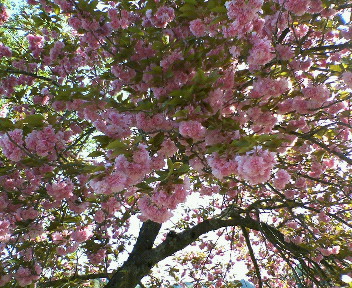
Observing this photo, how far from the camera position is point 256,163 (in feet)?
5.99

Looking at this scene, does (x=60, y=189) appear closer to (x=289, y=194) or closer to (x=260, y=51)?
(x=260, y=51)

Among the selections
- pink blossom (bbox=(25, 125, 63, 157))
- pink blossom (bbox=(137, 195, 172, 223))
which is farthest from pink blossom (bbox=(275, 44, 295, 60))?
pink blossom (bbox=(25, 125, 63, 157))

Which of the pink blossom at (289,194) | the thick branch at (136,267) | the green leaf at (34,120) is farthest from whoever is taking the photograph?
the pink blossom at (289,194)

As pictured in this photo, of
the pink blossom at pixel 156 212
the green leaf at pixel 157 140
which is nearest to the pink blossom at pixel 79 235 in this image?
the pink blossom at pixel 156 212

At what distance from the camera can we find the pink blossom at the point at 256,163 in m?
1.82

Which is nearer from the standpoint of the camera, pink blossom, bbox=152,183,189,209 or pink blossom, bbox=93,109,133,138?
pink blossom, bbox=152,183,189,209

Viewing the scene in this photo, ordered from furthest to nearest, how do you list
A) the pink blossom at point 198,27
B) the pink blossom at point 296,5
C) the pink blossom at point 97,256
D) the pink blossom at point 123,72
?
1. the pink blossom at point 97,256
2. the pink blossom at point 123,72
3. the pink blossom at point 198,27
4. the pink blossom at point 296,5

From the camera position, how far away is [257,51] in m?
2.39

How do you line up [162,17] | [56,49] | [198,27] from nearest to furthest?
[198,27] → [162,17] → [56,49]

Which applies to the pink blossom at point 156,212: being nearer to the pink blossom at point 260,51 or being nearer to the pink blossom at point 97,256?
the pink blossom at point 260,51

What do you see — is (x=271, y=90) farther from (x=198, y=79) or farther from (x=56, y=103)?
(x=56, y=103)

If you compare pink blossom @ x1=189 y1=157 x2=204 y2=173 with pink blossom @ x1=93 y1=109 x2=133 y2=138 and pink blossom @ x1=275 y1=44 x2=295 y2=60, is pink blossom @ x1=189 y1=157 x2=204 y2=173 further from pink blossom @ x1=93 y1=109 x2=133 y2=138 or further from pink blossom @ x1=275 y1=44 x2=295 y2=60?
pink blossom @ x1=275 y1=44 x2=295 y2=60

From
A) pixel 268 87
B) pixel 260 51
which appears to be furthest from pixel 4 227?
pixel 260 51

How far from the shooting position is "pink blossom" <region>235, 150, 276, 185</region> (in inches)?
71.8
